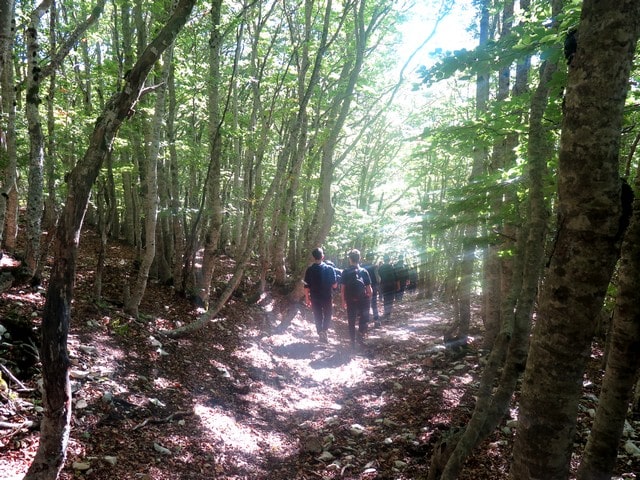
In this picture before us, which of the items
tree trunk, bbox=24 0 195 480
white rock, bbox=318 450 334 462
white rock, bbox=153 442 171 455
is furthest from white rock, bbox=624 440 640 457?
tree trunk, bbox=24 0 195 480

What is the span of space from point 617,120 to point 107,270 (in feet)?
40.3

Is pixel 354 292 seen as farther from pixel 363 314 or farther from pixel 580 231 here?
pixel 580 231

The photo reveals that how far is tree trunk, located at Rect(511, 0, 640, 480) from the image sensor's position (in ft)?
5.94

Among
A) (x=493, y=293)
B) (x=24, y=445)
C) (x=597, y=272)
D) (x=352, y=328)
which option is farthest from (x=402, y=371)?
(x=597, y=272)

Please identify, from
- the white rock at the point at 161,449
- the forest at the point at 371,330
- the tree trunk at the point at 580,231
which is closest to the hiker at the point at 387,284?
the forest at the point at 371,330

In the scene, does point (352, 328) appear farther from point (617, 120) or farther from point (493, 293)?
point (617, 120)

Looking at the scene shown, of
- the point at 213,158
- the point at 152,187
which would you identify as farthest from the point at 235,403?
the point at 213,158

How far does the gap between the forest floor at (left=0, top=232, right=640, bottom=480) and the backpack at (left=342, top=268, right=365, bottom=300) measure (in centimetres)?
138

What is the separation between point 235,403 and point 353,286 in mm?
3907

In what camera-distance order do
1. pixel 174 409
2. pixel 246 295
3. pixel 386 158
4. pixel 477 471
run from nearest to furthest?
pixel 477 471, pixel 174 409, pixel 246 295, pixel 386 158

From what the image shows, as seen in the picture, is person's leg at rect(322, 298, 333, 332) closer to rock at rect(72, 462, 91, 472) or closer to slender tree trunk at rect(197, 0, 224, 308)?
slender tree trunk at rect(197, 0, 224, 308)

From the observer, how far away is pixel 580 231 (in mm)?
1850

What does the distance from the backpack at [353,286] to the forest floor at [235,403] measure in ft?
4.54

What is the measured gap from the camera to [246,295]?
42.9 ft
